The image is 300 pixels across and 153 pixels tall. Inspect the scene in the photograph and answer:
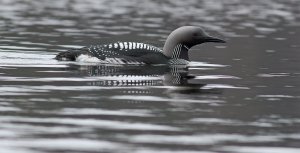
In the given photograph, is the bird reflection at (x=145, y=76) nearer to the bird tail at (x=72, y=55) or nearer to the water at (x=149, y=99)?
the water at (x=149, y=99)

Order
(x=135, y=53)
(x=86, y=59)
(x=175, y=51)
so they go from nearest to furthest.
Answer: (x=135, y=53)
(x=86, y=59)
(x=175, y=51)

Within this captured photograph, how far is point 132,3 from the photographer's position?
41.6 meters

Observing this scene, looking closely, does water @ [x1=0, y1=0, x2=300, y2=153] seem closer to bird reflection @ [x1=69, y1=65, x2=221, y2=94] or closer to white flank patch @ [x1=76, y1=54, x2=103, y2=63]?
bird reflection @ [x1=69, y1=65, x2=221, y2=94]

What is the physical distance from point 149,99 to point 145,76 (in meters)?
2.58

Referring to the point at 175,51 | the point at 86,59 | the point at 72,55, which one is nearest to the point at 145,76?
the point at 86,59

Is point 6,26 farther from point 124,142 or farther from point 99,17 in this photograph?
point 124,142

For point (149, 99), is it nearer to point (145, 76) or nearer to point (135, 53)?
point (145, 76)

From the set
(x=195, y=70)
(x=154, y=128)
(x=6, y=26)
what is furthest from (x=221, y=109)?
(x=6, y=26)

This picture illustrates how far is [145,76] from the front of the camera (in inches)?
483

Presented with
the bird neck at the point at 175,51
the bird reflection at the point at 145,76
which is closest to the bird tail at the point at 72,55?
the bird reflection at the point at 145,76

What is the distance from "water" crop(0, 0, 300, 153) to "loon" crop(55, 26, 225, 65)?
10.2 inches

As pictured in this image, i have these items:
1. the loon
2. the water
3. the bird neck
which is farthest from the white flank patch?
the bird neck

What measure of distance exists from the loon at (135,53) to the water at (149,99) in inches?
10.2

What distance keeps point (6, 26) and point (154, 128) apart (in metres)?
16.9
